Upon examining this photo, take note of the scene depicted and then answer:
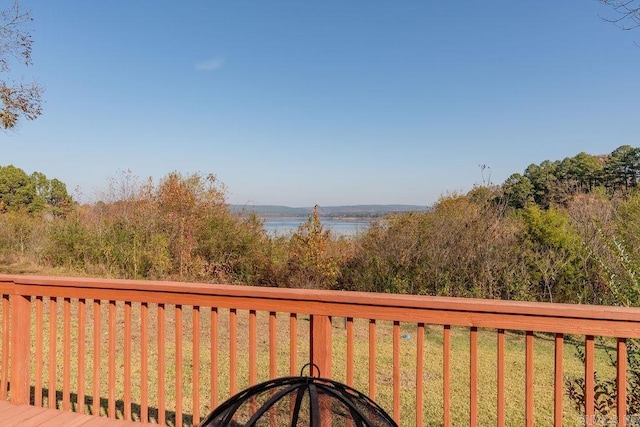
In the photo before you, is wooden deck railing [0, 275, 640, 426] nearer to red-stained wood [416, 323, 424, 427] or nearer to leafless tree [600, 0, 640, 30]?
red-stained wood [416, 323, 424, 427]

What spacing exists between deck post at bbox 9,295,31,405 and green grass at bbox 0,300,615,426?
20cm

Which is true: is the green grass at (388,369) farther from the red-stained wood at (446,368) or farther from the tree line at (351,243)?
the red-stained wood at (446,368)

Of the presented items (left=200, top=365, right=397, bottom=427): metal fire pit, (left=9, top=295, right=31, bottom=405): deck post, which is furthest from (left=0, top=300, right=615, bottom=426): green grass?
(left=200, top=365, right=397, bottom=427): metal fire pit

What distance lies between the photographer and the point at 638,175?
14.1m

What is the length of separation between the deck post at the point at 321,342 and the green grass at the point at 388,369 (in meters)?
0.82

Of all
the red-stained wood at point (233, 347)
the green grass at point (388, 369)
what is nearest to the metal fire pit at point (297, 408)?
the red-stained wood at point (233, 347)

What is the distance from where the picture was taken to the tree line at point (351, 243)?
21.6 feet

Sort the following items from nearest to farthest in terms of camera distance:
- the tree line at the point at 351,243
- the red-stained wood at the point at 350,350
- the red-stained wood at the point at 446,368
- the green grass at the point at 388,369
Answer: the red-stained wood at the point at 446,368 → the red-stained wood at the point at 350,350 → the green grass at the point at 388,369 → the tree line at the point at 351,243

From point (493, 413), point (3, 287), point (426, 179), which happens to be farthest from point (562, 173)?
point (3, 287)

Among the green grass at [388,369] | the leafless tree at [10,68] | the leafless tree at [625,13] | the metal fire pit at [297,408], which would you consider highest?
the leafless tree at [10,68]

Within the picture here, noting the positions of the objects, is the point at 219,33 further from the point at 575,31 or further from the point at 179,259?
the point at 575,31

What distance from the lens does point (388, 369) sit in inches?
167

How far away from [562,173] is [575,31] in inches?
535

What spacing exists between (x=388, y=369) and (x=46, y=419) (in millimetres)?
3182
